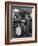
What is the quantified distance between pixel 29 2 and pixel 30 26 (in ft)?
1.17

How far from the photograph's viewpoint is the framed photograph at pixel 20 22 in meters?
1.29

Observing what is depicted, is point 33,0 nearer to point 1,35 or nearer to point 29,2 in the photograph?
point 29,2

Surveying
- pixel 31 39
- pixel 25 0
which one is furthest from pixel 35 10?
pixel 31 39

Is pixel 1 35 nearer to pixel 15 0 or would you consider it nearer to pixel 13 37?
pixel 13 37

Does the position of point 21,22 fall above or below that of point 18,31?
above

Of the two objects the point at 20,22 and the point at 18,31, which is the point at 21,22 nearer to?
the point at 20,22

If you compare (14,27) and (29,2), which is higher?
(29,2)

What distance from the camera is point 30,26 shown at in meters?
1.36

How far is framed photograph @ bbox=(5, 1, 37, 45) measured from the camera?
1.29 meters

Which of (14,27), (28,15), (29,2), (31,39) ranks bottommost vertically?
(31,39)

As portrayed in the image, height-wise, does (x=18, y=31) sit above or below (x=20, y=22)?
below

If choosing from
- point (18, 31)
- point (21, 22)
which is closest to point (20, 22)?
point (21, 22)

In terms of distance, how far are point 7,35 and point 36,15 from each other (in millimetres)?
520

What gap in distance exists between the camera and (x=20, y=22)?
133 centimetres
